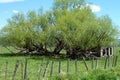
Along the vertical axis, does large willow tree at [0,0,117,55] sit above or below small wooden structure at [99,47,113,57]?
above

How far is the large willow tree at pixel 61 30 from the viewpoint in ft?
153

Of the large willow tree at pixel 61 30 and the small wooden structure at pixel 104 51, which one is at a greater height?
the large willow tree at pixel 61 30

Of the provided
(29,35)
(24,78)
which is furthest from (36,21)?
(24,78)

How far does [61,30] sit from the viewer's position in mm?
48281

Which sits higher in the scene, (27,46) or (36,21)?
(36,21)

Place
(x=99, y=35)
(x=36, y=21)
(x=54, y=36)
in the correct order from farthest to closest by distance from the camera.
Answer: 1. (x=36, y=21)
2. (x=54, y=36)
3. (x=99, y=35)

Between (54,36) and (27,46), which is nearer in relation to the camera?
(54,36)

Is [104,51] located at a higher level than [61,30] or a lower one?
lower

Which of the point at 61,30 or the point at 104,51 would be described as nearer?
the point at 61,30

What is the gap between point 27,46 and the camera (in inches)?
2199

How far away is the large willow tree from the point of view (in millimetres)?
46719

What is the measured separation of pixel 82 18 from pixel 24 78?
99.7 feet

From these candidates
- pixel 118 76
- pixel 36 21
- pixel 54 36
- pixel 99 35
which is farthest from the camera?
pixel 36 21

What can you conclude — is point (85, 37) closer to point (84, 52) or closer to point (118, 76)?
point (84, 52)
